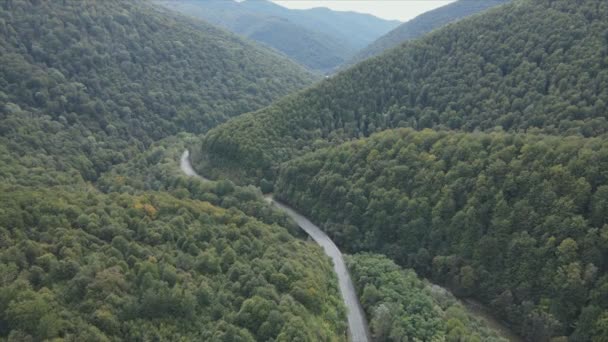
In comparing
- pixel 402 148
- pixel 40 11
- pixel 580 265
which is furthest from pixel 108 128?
pixel 580 265

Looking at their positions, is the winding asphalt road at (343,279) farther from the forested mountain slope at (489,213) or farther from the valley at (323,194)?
the forested mountain slope at (489,213)

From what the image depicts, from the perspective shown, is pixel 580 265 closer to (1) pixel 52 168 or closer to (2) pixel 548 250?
(2) pixel 548 250

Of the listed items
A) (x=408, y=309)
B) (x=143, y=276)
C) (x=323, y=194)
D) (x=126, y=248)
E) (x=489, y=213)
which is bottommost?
(x=323, y=194)

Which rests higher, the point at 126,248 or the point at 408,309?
the point at 126,248

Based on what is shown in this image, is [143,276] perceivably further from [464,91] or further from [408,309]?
[464,91]

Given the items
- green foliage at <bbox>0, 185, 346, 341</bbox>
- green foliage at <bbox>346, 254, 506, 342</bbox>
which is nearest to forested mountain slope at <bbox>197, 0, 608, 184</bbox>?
→ green foliage at <bbox>346, 254, 506, 342</bbox>

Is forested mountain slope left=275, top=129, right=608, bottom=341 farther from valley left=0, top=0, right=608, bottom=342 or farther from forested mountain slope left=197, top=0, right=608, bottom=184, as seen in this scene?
forested mountain slope left=197, top=0, right=608, bottom=184

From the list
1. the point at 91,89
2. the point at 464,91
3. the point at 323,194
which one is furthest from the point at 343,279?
the point at 91,89
